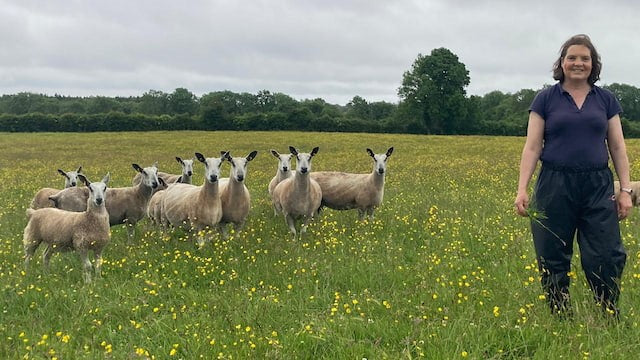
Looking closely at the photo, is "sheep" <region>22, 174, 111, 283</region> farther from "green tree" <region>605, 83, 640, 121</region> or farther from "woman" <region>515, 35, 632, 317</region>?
"green tree" <region>605, 83, 640, 121</region>

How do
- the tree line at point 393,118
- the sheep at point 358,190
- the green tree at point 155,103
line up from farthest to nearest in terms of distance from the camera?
the green tree at point 155,103 → the tree line at point 393,118 → the sheep at point 358,190

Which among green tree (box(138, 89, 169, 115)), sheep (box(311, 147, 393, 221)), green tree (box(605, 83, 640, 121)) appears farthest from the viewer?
green tree (box(138, 89, 169, 115))

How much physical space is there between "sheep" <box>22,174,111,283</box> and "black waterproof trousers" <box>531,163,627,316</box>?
19.9 feet

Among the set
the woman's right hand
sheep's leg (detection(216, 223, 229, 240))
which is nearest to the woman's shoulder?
the woman's right hand

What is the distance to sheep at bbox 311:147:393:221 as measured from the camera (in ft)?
39.0

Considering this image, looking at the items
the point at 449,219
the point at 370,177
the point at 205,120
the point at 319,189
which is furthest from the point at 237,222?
the point at 205,120

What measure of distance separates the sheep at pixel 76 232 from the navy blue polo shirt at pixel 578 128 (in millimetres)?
6327

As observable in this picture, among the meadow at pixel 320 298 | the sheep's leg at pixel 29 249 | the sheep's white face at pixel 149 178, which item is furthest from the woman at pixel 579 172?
the sheep's white face at pixel 149 178

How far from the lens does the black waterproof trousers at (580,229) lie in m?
4.77

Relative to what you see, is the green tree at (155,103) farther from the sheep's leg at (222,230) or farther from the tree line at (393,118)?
the sheep's leg at (222,230)

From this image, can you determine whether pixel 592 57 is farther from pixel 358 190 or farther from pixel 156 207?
pixel 156 207

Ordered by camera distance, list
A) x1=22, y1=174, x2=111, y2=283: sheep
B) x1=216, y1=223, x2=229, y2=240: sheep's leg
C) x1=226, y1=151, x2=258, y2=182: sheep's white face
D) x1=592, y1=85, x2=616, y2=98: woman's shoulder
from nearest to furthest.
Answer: x1=592, y1=85, x2=616, y2=98: woman's shoulder
x1=22, y1=174, x2=111, y2=283: sheep
x1=226, y1=151, x2=258, y2=182: sheep's white face
x1=216, y1=223, x2=229, y2=240: sheep's leg

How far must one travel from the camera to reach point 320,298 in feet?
20.2

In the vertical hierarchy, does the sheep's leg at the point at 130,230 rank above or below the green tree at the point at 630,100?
below
